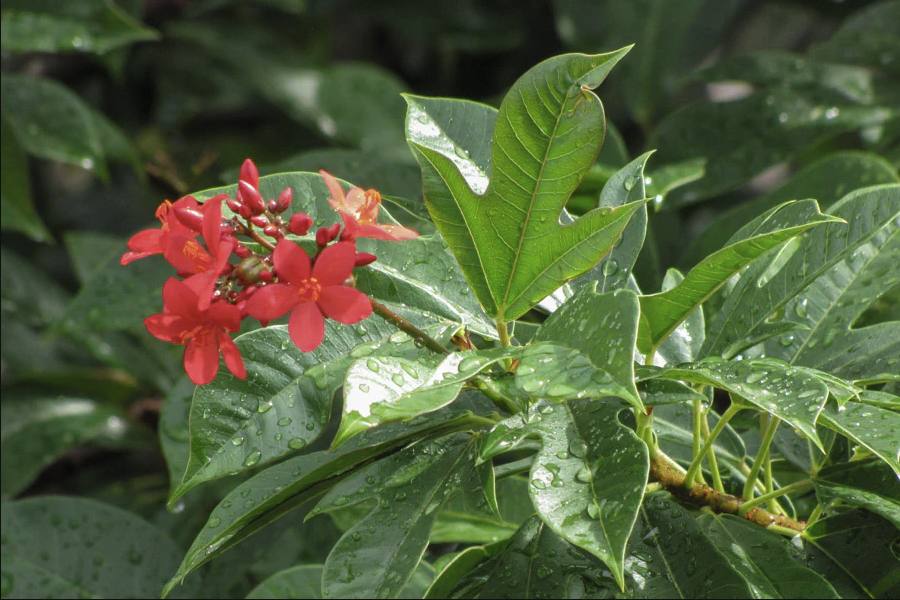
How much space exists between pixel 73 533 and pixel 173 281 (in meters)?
0.82

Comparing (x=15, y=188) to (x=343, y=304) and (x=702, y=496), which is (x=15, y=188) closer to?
(x=343, y=304)

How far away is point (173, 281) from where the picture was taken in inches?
24.8

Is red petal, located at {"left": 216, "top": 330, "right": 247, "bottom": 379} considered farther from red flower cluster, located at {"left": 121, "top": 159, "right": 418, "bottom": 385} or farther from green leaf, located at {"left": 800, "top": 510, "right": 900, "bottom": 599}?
green leaf, located at {"left": 800, "top": 510, "right": 900, "bottom": 599}

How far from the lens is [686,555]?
75cm

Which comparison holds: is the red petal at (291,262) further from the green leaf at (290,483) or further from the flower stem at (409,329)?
the green leaf at (290,483)

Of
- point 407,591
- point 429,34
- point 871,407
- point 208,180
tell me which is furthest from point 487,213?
point 429,34

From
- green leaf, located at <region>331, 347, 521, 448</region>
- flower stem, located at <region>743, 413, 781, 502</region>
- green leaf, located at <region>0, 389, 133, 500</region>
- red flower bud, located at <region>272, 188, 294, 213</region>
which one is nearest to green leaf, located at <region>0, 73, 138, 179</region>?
green leaf, located at <region>0, 389, 133, 500</region>

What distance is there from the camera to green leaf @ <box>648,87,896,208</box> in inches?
56.7

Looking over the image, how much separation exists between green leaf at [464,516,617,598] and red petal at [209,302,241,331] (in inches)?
15.1

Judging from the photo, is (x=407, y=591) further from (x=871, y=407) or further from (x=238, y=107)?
(x=238, y=107)

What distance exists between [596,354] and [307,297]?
0.74 ft

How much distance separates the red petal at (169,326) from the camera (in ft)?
2.10

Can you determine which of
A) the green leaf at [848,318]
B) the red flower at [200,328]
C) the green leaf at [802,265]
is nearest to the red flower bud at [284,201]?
the red flower at [200,328]

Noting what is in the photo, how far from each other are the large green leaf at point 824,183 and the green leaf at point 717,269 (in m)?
0.46
